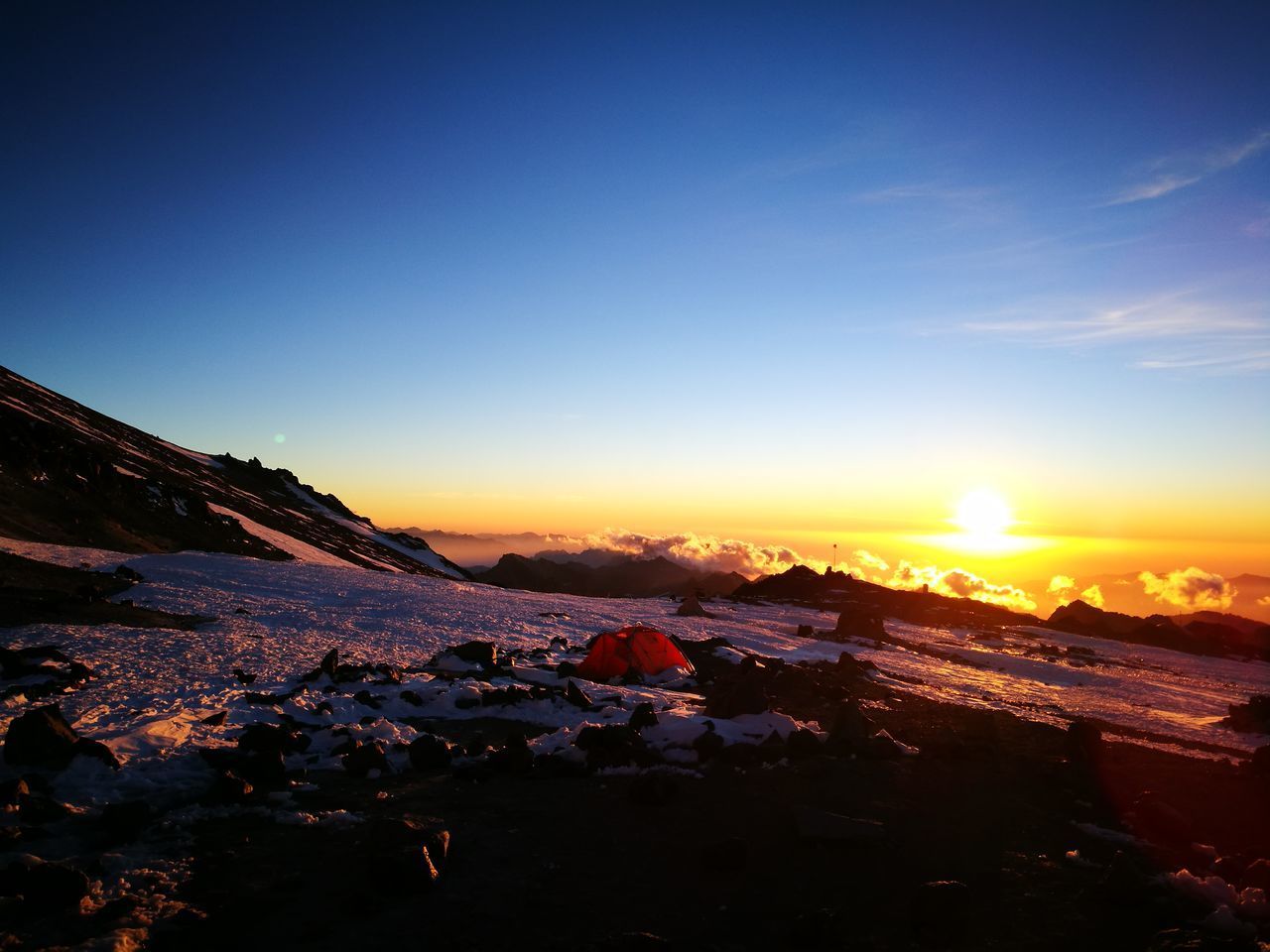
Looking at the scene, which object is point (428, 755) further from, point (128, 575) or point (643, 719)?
point (128, 575)

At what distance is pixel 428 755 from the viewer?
10.9m

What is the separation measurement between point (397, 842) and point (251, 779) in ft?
11.1

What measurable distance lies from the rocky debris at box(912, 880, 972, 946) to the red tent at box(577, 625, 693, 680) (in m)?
13.8

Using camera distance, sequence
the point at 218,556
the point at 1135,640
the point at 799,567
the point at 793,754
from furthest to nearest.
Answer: the point at 799,567
the point at 1135,640
the point at 218,556
the point at 793,754

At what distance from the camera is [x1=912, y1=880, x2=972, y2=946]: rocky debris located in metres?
6.69

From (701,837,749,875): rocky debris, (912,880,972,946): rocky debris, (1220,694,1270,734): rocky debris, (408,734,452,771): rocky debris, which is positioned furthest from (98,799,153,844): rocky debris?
(1220,694,1270,734): rocky debris

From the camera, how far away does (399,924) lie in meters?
6.46

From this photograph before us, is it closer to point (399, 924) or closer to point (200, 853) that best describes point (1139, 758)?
point (399, 924)

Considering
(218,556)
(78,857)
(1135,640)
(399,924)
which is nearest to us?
(399,924)

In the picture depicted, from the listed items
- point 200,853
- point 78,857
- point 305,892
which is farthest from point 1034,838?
point 78,857

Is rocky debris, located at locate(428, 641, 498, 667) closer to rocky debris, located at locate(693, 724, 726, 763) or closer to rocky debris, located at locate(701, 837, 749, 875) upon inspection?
rocky debris, located at locate(693, 724, 726, 763)

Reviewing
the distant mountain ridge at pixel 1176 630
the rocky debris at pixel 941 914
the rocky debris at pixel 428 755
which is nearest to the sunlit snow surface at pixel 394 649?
the rocky debris at pixel 428 755

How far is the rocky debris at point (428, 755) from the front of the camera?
10.9m

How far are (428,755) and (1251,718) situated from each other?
26808mm
